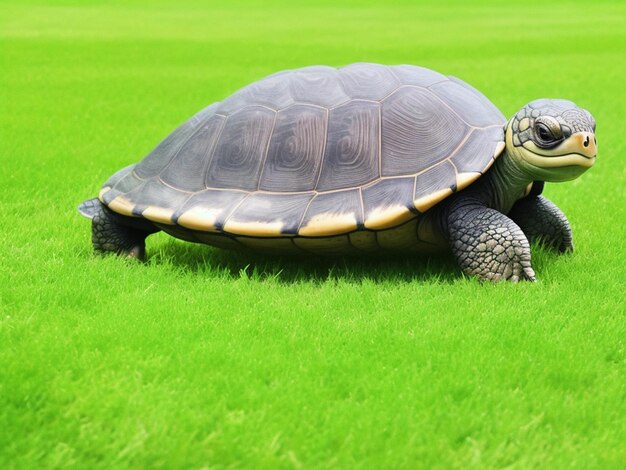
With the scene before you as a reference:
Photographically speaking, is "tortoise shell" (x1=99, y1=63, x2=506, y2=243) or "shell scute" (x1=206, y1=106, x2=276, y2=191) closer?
"tortoise shell" (x1=99, y1=63, x2=506, y2=243)

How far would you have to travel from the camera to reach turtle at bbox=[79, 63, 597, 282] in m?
4.55

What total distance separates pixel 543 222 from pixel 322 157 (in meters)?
1.67

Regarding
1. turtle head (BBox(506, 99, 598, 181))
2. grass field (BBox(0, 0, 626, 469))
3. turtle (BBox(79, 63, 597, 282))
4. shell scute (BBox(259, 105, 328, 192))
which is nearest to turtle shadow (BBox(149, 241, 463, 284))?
grass field (BBox(0, 0, 626, 469))

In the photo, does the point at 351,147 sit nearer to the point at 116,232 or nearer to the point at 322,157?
the point at 322,157

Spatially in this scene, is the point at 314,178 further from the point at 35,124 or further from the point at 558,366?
the point at 35,124

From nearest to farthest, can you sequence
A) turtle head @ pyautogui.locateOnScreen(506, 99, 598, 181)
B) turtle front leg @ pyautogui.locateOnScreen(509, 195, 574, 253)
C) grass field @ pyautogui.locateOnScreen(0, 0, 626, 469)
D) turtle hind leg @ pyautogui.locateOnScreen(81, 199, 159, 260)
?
grass field @ pyautogui.locateOnScreen(0, 0, 626, 469) < turtle head @ pyautogui.locateOnScreen(506, 99, 598, 181) < turtle front leg @ pyautogui.locateOnScreen(509, 195, 574, 253) < turtle hind leg @ pyautogui.locateOnScreen(81, 199, 159, 260)

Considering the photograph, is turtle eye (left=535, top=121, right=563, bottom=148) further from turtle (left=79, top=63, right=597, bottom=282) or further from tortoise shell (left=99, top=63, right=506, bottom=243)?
tortoise shell (left=99, top=63, right=506, bottom=243)

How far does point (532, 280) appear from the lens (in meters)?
4.56

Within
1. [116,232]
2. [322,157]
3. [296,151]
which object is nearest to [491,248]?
[322,157]

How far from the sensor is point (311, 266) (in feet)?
17.3

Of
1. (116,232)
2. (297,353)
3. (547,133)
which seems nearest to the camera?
(297,353)

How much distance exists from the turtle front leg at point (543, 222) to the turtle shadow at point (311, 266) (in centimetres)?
65

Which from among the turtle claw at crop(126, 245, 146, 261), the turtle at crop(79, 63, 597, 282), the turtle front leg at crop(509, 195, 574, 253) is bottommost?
the turtle claw at crop(126, 245, 146, 261)

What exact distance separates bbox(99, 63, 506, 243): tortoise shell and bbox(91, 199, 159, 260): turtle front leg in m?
0.13
